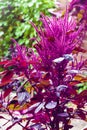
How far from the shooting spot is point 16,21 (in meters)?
4.34

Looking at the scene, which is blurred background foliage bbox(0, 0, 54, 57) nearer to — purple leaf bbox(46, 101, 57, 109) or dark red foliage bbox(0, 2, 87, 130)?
dark red foliage bbox(0, 2, 87, 130)

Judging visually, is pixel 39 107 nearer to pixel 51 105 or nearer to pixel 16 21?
pixel 51 105

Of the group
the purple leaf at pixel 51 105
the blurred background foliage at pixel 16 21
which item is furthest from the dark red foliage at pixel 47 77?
the blurred background foliage at pixel 16 21

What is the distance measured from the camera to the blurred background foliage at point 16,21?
403 centimetres

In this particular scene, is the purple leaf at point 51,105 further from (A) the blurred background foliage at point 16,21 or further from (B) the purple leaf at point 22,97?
(A) the blurred background foliage at point 16,21

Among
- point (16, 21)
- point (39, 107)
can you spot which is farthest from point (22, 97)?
point (16, 21)

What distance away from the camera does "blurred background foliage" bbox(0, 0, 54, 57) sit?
13.2 feet

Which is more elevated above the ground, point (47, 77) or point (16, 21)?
point (47, 77)

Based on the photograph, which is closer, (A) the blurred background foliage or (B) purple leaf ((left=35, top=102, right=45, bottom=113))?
(B) purple leaf ((left=35, top=102, right=45, bottom=113))

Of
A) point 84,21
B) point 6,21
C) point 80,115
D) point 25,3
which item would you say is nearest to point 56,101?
point 80,115

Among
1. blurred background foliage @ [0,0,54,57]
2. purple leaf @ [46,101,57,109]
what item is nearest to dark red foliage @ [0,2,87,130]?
purple leaf @ [46,101,57,109]

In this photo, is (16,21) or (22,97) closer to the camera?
(22,97)

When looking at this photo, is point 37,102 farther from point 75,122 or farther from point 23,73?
point 75,122

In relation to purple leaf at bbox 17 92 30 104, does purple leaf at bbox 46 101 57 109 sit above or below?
below
